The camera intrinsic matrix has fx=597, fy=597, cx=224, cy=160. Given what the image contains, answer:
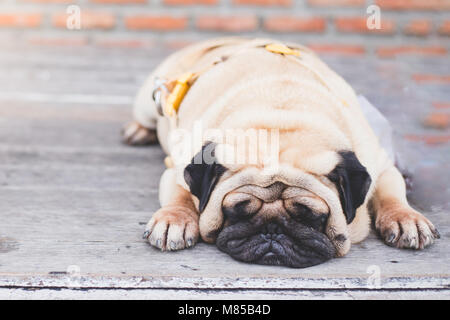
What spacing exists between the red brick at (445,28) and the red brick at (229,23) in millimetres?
1499

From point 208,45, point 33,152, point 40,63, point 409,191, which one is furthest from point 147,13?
point 409,191

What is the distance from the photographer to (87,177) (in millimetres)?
2588

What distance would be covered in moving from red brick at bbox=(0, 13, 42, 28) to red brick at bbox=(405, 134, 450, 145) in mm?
3190

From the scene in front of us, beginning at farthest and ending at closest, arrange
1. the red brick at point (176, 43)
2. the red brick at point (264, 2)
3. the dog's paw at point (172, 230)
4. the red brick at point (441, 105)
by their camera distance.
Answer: the red brick at point (176, 43) < the red brick at point (264, 2) < the red brick at point (441, 105) < the dog's paw at point (172, 230)

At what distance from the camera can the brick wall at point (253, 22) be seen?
474cm

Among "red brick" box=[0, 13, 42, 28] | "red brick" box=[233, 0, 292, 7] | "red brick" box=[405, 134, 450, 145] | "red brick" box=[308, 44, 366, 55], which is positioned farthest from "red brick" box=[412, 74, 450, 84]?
"red brick" box=[0, 13, 42, 28]

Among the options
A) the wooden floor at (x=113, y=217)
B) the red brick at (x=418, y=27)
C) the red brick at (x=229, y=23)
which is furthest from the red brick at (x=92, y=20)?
the red brick at (x=418, y=27)

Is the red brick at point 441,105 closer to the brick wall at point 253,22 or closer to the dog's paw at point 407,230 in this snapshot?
the brick wall at point 253,22

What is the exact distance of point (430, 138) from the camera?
10.3 feet

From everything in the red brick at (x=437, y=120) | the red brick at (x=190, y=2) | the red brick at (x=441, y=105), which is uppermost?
the red brick at (x=190, y=2)

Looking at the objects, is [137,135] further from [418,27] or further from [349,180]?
[418,27]

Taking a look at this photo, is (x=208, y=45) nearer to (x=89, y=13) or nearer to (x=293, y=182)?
(x=293, y=182)

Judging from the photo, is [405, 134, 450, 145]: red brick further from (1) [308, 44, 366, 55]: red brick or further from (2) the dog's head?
(1) [308, 44, 366, 55]: red brick

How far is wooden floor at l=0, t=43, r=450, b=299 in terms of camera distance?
5.55ft
